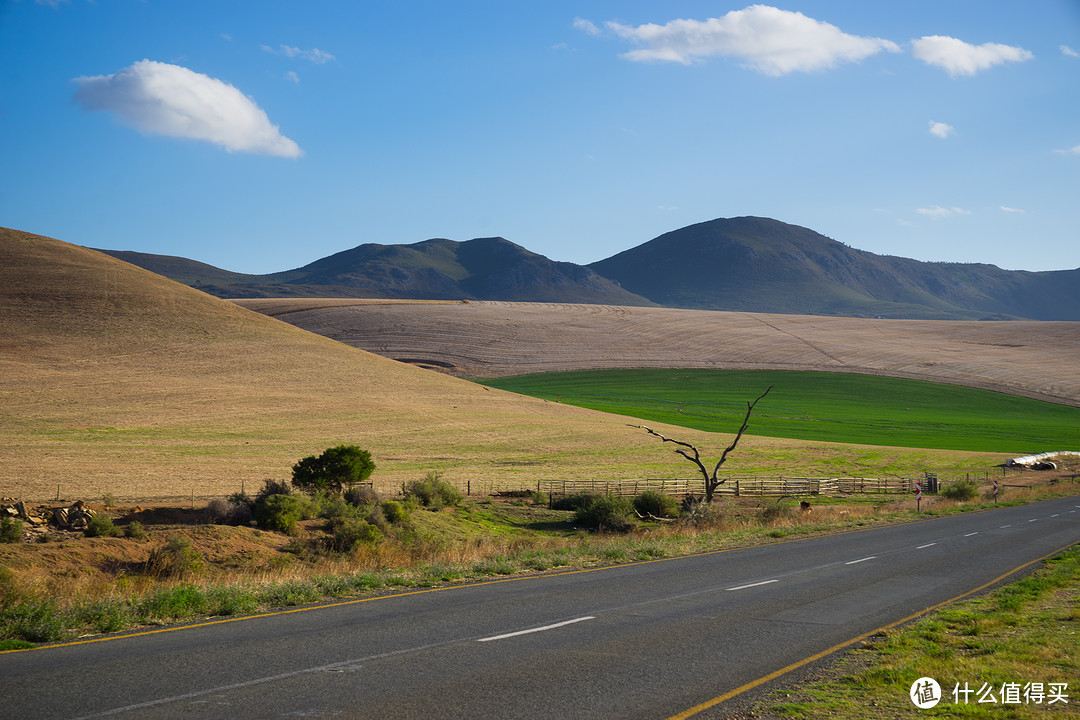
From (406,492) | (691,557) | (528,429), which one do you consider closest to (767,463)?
(528,429)

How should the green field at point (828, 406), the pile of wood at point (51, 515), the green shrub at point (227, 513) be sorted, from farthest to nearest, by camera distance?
1. the green field at point (828, 406)
2. the green shrub at point (227, 513)
3. the pile of wood at point (51, 515)

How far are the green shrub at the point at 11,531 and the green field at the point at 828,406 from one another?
58.9 meters

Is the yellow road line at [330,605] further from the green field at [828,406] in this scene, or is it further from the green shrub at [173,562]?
the green field at [828,406]

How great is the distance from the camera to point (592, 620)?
38.2 feet

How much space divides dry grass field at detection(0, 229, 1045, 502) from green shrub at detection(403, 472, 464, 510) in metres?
4.66

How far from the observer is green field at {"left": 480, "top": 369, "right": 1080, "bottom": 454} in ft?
239

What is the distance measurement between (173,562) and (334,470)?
50.4 ft

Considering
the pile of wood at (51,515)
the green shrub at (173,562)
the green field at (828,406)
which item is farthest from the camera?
the green field at (828,406)

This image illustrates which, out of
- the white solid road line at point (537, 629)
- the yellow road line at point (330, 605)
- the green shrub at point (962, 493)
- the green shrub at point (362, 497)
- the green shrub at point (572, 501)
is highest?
the white solid road line at point (537, 629)

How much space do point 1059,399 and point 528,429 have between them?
224ft

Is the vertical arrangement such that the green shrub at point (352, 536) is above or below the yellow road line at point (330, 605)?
below

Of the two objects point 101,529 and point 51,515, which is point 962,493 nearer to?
point 101,529

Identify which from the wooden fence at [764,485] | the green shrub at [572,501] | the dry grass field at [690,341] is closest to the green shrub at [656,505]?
the wooden fence at [764,485]

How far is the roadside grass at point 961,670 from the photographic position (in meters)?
7.64
